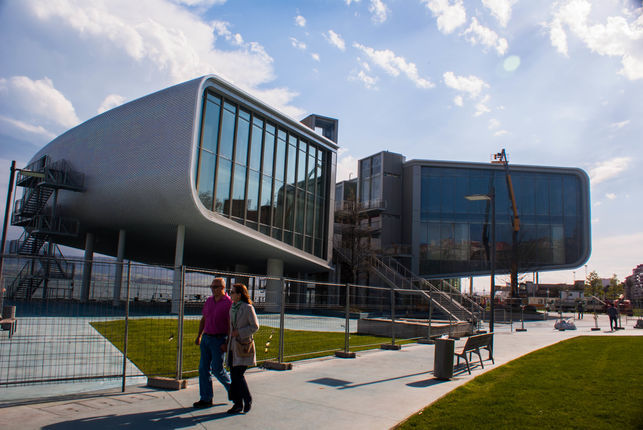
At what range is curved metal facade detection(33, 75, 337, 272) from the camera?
25500 millimetres

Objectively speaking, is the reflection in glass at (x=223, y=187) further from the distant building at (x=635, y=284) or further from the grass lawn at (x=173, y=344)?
the distant building at (x=635, y=284)

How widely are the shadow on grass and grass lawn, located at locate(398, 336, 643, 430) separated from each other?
8.42 feet

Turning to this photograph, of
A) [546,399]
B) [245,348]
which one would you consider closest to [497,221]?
[546,399]

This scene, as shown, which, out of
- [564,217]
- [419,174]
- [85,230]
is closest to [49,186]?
[85,230]

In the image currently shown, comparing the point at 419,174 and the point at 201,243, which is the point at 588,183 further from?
the point at 201,243

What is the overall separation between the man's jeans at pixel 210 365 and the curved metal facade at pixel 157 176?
18.9 metres

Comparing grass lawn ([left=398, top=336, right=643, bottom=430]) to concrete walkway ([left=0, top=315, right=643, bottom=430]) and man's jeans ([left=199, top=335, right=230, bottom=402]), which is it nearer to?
concrete walkway ([left=0, top=315, right=643, bottom=430])

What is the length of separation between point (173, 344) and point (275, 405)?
305 inches

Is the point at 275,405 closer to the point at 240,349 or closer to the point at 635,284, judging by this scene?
the point at 240,349

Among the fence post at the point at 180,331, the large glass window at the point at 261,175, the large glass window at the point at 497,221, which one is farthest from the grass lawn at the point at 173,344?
the large glass window at the point at 497,221

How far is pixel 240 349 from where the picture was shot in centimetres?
670

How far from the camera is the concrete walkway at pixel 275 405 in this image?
5988 mm

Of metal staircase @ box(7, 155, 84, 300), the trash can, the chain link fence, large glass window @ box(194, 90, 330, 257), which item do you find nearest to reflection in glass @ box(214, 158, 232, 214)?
large glass window @ box(194, 90, 330, 257)

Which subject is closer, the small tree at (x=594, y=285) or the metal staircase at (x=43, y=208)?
the metal staircase at (x=43, y=208)
